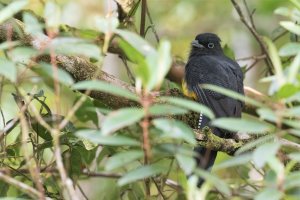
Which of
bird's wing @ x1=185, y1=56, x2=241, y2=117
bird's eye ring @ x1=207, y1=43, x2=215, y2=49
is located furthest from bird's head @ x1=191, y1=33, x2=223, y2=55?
bird's wing @ x1=185, y1=56, x2=241, y2=117

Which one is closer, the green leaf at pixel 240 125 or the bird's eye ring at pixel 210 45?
the green leaf at pixel 240 125

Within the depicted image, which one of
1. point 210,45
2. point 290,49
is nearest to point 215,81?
point 210,45

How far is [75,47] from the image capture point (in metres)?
2.11

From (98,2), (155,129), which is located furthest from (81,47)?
(98,2)

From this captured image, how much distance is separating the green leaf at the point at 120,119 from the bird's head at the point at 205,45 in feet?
14.5

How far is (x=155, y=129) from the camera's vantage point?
2080 mm

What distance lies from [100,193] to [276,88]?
2.15m

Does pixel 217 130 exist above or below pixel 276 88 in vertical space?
below

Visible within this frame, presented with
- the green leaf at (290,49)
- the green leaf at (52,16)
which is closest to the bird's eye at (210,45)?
→ the green leaf at (290,49)

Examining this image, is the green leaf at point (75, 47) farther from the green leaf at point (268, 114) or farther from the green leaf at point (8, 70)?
the green leaf at point (268, 114)

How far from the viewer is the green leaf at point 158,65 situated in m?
1.89

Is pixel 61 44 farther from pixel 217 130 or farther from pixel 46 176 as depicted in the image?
pixel 217 130

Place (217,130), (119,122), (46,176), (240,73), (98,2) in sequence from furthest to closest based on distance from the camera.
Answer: (98,2)
(240,73)
(217,130)
(46,176)
(119,122)

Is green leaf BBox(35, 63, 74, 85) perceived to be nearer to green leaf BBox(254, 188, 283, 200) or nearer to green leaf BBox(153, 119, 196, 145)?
green leaf BBox(153, 119, 196, 145)
